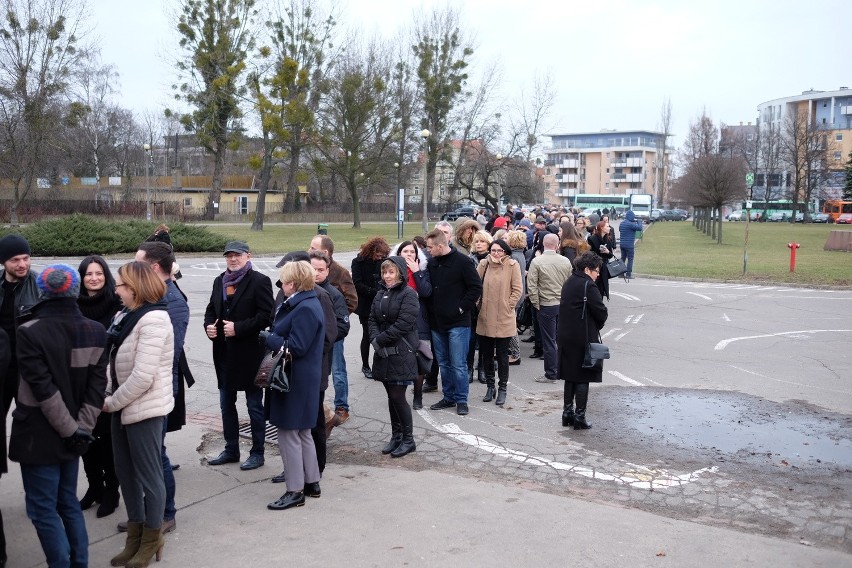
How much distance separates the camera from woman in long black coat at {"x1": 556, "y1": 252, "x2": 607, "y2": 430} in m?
7.68

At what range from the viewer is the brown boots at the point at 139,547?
4688 mm

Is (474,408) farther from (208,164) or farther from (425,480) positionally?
(208,164)

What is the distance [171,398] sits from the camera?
4906 mm

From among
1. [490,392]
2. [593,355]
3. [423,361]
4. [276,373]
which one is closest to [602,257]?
[490,392]

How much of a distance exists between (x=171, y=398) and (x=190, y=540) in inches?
38.1

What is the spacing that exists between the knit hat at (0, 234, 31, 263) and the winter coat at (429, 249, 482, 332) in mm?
4073

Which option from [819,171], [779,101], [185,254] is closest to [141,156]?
[185,254]

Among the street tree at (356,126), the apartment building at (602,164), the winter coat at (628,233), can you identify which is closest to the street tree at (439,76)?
the street tree at (356,126)

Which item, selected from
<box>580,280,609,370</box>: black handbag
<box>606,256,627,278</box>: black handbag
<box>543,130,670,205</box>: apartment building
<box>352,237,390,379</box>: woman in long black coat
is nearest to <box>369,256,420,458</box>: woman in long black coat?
<box>580,280,609,370</box>: black handbag

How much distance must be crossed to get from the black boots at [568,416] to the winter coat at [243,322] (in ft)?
10.2

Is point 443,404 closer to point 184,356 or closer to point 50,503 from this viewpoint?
point 184,356

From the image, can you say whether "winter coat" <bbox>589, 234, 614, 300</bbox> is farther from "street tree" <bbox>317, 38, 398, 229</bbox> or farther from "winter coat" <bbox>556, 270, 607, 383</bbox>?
"street tree" <bbox>317, 38, 398, 229</bbox>

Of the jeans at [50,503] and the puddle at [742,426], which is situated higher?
the jeans at [50,503]

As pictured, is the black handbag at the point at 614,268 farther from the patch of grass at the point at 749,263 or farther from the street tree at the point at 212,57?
the street tree at the point at 212,57
